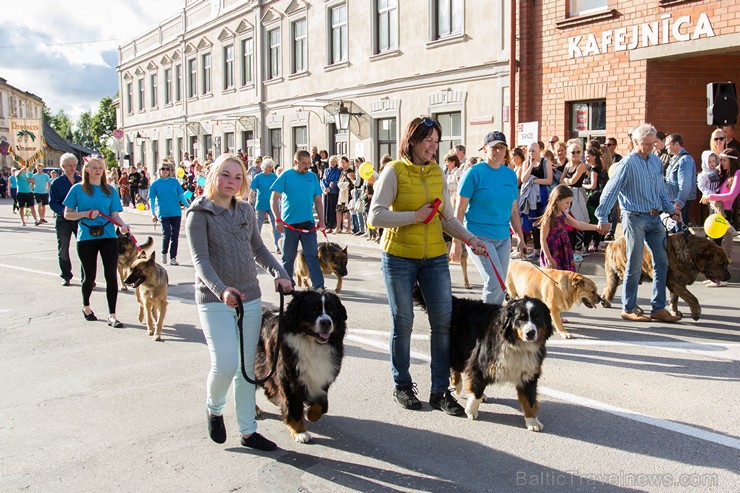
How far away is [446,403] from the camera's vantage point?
16.8ft

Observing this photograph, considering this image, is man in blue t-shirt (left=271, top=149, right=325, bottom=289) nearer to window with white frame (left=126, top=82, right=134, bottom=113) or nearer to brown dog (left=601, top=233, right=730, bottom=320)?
brown dog (left=601, top=233, right=730, bottom=320)

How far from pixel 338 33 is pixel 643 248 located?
61.0 ft

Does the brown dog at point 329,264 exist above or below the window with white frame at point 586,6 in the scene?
below

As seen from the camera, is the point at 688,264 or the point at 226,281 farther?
the point at 688,264

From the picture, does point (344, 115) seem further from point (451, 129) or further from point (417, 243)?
point (417, 243)

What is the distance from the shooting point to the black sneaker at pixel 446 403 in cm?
508

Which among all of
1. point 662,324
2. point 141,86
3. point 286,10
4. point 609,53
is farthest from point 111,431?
point 141,86

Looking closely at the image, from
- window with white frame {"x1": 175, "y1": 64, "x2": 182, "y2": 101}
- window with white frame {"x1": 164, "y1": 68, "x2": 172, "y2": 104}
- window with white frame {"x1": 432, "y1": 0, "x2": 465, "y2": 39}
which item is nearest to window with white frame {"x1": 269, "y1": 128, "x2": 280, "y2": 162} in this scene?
window with white frame {"x1": 432, "y1": 0, "x2": 465, "y2": 39}

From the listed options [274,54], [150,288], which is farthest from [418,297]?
[274,54]

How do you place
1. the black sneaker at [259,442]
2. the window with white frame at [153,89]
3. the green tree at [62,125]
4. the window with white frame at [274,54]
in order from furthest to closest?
the green tree at [62,125], the window with white frame at [153,89], the window with white frame at [274,54], the black sneaker at [259,442]

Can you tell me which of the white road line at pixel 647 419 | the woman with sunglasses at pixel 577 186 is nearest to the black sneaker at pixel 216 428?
the white road line at pixel 647 419

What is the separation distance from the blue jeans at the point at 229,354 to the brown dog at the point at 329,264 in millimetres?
5525

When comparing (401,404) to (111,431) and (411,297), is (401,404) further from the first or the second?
(111,431)

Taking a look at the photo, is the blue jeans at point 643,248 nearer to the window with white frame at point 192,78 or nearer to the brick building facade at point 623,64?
the brick building facade at point 623,64
